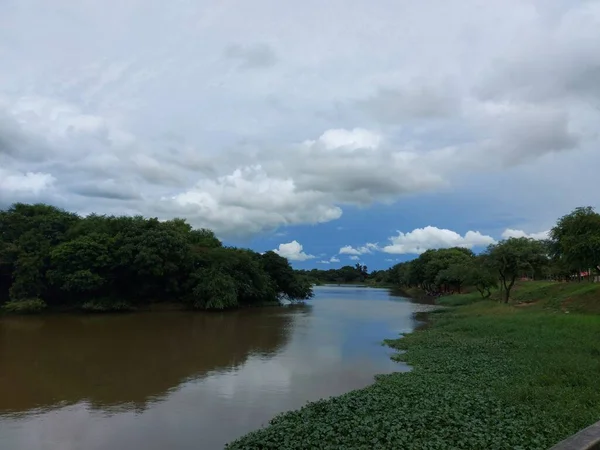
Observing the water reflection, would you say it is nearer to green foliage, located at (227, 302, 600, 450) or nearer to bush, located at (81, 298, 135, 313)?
bush, located at (81, 298, 135, 313)

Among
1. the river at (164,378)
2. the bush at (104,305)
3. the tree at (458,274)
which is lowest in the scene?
the river at (164,378)

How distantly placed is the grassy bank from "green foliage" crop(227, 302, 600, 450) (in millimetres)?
18

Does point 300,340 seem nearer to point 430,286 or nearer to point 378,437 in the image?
point 378,437

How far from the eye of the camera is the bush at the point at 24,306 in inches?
1396

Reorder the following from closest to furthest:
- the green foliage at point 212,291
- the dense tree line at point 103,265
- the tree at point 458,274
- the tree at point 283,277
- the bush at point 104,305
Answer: the dense tree line at point 103,265, the bush at point 104,305, the green foliage at point 212,291, the tree at point 458,274, the tree at point 283,277

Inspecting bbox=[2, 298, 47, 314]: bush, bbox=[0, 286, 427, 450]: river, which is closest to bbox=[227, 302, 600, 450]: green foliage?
bbox=[0, 286, 427, 450]: river

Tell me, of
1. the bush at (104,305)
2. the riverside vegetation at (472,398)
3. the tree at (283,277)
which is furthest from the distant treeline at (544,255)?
the bush at (104,305)

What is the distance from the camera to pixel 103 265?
38500 mm

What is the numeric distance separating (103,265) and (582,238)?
111ft

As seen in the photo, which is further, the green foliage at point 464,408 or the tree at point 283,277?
the tree at point 283,277

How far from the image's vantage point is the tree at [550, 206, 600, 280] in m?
27.6

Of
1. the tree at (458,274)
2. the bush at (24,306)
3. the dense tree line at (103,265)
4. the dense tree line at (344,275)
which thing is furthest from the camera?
the dense tree line at (344,275)

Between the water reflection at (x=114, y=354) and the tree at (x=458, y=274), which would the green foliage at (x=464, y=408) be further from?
the tree at (x=458, y=274)

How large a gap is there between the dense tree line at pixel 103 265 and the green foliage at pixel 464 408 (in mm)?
29254
